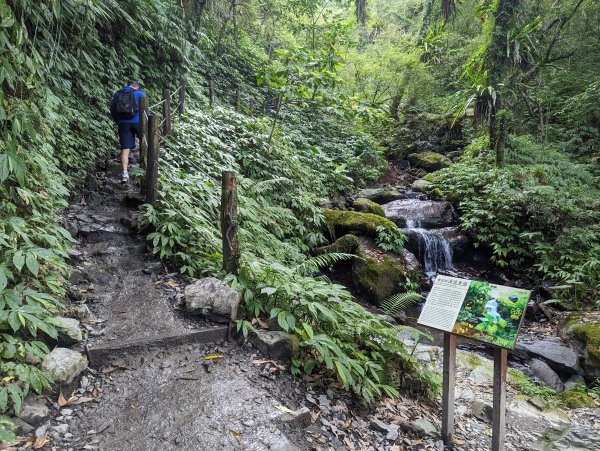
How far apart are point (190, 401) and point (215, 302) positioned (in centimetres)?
102

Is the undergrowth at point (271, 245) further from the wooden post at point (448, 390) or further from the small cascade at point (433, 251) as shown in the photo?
the small cascade at point (433, 251)

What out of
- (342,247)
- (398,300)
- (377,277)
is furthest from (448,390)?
(342,247)

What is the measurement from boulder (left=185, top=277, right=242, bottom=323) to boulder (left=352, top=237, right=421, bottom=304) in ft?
14.5

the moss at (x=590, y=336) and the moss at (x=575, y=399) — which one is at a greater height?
the moss at (x=590, y=336)

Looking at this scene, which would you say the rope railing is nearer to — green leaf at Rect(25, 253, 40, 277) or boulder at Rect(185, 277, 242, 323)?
boulder at Rect(185, 277, 242, 323)

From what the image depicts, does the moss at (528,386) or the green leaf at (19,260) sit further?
the moss at (528,386)

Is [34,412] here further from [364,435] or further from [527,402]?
[527,402]

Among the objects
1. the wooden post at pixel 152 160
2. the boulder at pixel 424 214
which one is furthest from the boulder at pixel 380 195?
the wooden post at pixel 152 160

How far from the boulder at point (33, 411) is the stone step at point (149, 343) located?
532mm

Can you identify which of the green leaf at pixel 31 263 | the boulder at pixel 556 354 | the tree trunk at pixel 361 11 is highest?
the tree trunk at pixel 361 11

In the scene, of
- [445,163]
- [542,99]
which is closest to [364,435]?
[445,163]

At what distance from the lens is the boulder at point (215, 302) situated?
11.9 feet

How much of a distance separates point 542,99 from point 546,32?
2123 millimetres

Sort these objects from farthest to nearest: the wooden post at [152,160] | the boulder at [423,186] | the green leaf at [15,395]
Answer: the boulder at [423,186] → the wooden post at [152,160] → the green leaf at [15,395]
